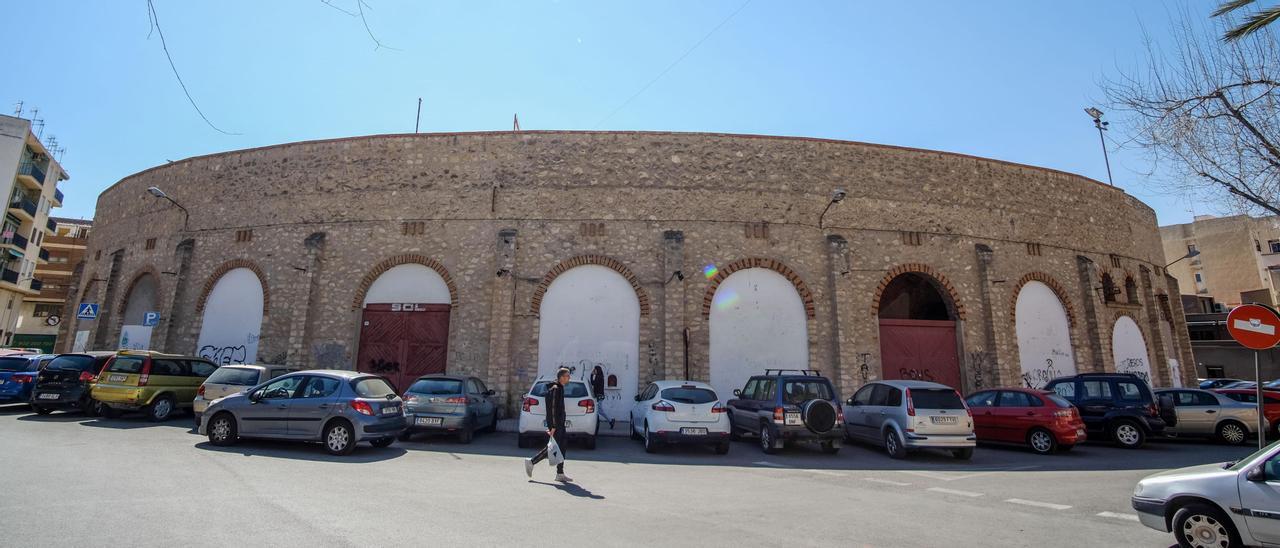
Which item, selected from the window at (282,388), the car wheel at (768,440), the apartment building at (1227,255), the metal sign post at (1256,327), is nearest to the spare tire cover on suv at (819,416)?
the car wheel at (768,440)

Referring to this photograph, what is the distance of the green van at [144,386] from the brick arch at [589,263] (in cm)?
840

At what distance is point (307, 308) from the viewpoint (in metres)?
16.1

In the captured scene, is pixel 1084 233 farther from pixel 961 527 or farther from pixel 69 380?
pixel 69 380

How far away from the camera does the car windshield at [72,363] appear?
Result: 12.5 meters

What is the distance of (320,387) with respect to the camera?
9.35 metres

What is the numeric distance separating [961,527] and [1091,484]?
404 cm

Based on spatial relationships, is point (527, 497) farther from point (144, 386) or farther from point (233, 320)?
point (233, 320)

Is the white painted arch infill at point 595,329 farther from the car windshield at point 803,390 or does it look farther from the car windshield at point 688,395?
the car windshield at point 803,390

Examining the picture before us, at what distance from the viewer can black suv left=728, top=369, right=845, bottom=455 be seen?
998cm

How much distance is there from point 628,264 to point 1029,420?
1015 centimetres

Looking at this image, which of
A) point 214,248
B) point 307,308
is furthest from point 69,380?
point 214,248

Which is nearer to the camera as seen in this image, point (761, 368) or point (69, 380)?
point (69, 380)

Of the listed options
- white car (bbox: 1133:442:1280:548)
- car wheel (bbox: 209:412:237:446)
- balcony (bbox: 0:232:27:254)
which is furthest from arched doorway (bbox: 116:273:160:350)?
balcony (bbox: 0:232:27:254)

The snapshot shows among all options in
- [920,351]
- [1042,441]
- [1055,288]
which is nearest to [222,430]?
[1042,441]
